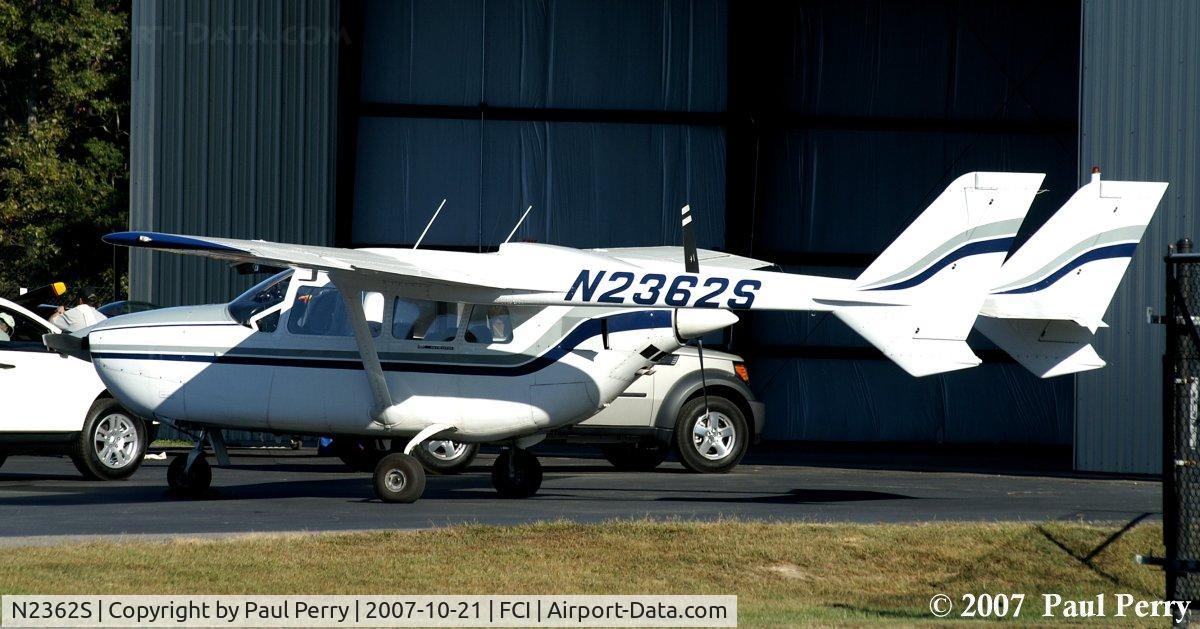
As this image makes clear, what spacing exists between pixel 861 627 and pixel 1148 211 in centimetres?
688

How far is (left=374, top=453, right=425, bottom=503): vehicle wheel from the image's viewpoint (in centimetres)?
1370

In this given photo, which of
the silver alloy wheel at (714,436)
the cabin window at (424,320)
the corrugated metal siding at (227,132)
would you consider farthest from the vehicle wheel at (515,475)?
the corrugated metal siding at (227,132)

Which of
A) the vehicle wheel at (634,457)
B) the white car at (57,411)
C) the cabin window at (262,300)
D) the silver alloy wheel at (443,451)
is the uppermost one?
the cabin window at (262,300)

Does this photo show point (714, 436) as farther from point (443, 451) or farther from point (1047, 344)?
point (1047, 344)

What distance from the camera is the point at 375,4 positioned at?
87.8 feet

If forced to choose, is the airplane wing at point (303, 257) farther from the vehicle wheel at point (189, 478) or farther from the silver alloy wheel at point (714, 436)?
the silver alloy wheel at point (714, 436)

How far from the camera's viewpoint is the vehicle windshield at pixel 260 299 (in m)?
14.1

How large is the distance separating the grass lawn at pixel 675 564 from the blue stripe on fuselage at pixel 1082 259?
282 centimetres

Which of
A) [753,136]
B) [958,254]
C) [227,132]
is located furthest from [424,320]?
[753,136]

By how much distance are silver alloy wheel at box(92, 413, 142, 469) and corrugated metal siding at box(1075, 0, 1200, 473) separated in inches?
451

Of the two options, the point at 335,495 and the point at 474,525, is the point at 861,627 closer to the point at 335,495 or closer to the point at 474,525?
the point at 474,525

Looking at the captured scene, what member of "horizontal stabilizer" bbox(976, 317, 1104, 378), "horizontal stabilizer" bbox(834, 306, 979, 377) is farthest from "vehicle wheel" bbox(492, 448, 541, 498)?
"horizontal stabilizer" bbox(976, 317, 1104, 378)

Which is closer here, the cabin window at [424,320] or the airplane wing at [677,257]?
the cabin window at [424,320]

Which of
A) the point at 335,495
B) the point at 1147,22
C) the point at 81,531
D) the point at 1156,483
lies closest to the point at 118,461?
the point at 335,495
